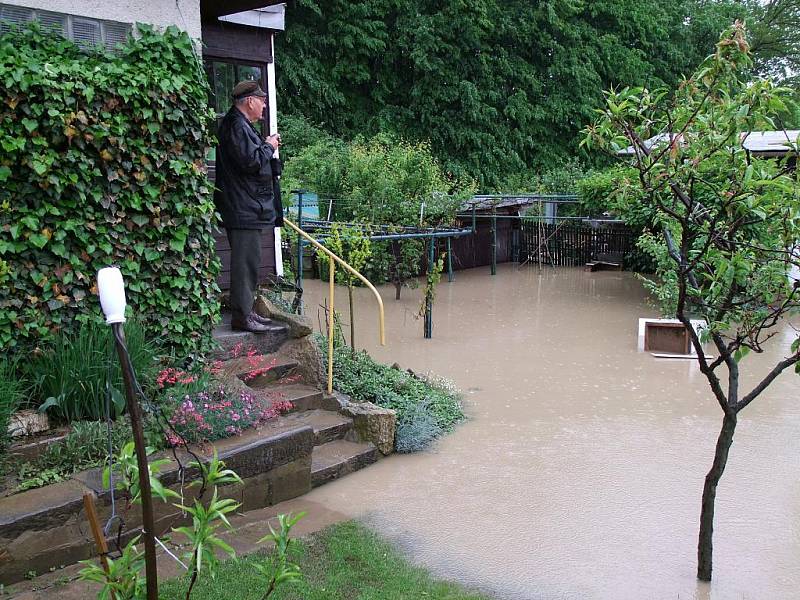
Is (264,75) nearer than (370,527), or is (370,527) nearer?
(370,527)

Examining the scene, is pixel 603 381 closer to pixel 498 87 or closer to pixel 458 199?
pixel 458 199

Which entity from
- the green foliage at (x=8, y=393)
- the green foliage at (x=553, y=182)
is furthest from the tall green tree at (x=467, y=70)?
the green foliage at (x=8, y=393)

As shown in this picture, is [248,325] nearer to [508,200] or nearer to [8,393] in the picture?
[8,393]

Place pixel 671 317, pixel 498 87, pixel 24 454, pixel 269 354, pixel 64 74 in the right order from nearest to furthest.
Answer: pixel 24 454 < pixel 64 74 < pixel 269 354 < pixel 671 317 < pixel 498 87

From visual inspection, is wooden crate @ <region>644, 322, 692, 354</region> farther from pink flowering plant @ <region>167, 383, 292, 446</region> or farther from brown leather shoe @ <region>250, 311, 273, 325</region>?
pink flowering plant @ <region>167, 383, 292, 446</region>

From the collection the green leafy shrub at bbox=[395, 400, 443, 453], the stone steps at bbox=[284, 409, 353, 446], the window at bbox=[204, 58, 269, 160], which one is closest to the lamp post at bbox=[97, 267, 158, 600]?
the stone steps at bbox=[284, 409, 353, 446]

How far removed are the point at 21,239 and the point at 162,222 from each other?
907 millimetres

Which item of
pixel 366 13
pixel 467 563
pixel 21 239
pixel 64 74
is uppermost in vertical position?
pixel 366 13

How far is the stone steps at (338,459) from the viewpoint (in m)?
5.41

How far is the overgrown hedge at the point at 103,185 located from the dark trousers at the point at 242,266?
60 cm

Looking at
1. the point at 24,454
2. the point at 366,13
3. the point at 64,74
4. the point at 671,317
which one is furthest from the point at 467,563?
the point at 366,13

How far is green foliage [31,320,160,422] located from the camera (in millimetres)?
4574

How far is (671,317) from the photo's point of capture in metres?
9.54

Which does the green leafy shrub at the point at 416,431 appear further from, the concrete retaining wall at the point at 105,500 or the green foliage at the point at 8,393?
the green foliage at the point at 8,393
